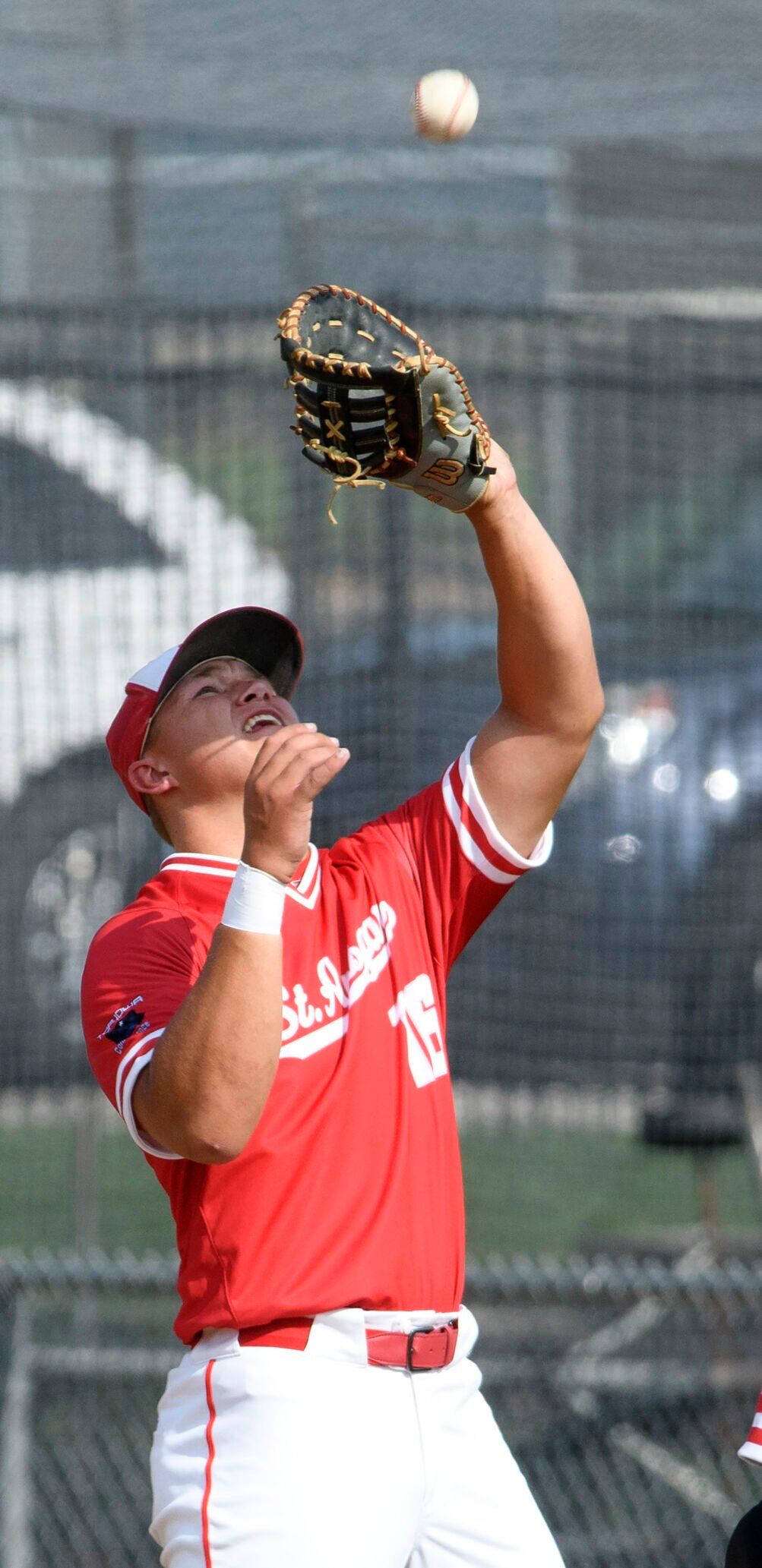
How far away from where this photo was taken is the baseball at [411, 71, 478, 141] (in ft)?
8.64

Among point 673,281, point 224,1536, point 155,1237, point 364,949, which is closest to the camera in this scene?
point 224,1536

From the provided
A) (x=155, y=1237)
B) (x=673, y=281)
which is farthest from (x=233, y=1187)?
(x=155, y=1237)

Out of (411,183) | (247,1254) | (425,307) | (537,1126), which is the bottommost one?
(537,1126)

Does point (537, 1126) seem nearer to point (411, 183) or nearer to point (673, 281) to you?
point (673, 281)

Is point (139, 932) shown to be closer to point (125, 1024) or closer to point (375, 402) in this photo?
point (125, 1024)

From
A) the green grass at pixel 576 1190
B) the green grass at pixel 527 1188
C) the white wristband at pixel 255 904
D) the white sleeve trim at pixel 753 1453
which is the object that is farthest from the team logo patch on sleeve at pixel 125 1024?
the green grass at pixel 576 1190

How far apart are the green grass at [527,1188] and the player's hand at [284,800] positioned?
4008 mm

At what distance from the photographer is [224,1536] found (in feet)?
5.89

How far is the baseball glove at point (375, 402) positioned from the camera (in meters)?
1.83

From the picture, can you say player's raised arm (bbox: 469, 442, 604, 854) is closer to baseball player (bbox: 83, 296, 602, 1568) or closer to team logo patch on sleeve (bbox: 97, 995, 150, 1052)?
baseball player (bbox: 83, 296, 602, 1568)

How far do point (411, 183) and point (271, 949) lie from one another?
3.20 m

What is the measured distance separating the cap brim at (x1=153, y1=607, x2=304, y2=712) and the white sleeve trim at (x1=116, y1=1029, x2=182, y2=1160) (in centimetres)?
57

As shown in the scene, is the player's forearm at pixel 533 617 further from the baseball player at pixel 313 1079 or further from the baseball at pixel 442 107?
the baseball at pixel 442 107

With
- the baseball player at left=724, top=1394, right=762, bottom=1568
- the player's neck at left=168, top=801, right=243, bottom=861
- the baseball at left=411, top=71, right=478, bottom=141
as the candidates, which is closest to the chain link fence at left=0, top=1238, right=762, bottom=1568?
the baseball player at left=724, top=1394, right=762, bottom=1568
